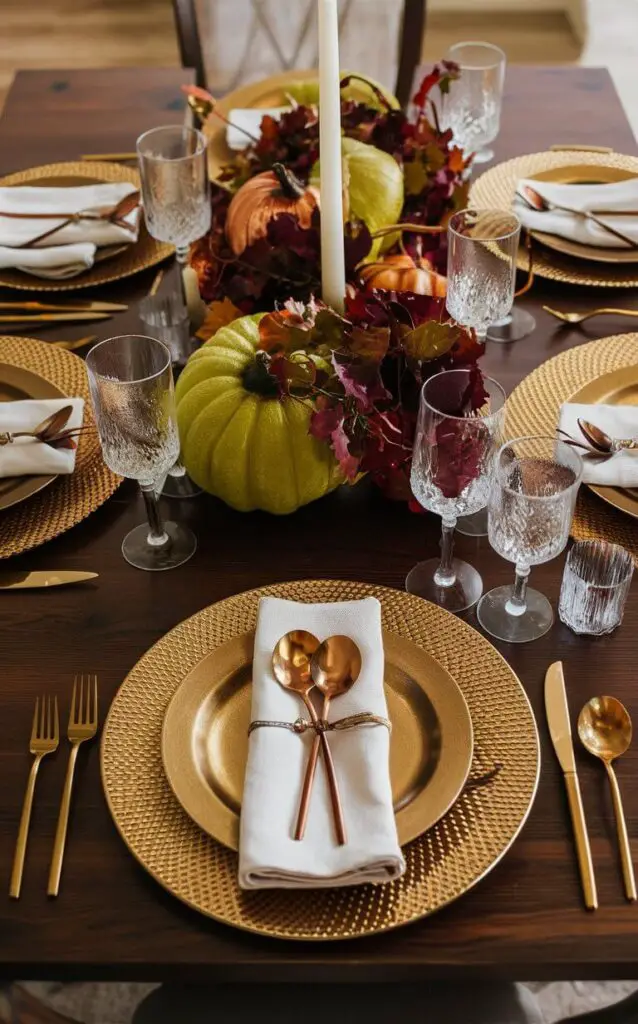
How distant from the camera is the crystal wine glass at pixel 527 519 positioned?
0.86 m

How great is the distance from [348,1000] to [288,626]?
1.16 ft

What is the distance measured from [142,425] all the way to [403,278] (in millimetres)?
384

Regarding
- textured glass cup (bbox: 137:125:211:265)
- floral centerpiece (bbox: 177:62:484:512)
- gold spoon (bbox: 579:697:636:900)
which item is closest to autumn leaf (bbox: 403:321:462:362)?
floral centerpiece (bbox: 177:62:484:512)

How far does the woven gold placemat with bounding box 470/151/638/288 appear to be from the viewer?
4.40 ft

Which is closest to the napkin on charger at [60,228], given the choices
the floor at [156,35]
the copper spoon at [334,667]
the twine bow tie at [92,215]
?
the twine bow tie at [92,215]

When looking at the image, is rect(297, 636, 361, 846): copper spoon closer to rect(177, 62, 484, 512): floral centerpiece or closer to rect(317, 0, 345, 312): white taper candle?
rect(177, 62, 484, 512): floral centerpiece

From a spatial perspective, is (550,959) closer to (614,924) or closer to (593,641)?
(614,924)

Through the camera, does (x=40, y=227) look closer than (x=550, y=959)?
No

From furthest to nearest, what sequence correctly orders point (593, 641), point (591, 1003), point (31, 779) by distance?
point (591, 1003), point (593, 641), point (31, 779)

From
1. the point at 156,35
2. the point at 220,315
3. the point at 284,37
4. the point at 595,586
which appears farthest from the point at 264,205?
the point at 156,35

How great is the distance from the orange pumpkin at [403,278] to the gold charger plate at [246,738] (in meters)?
0.44

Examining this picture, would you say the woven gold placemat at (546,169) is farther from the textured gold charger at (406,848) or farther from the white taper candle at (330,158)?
the textured gold charger at (406,848)

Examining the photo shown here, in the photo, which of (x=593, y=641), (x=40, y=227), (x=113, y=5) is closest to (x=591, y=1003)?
(x=593, y=641)

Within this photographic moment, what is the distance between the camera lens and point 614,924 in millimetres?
731
